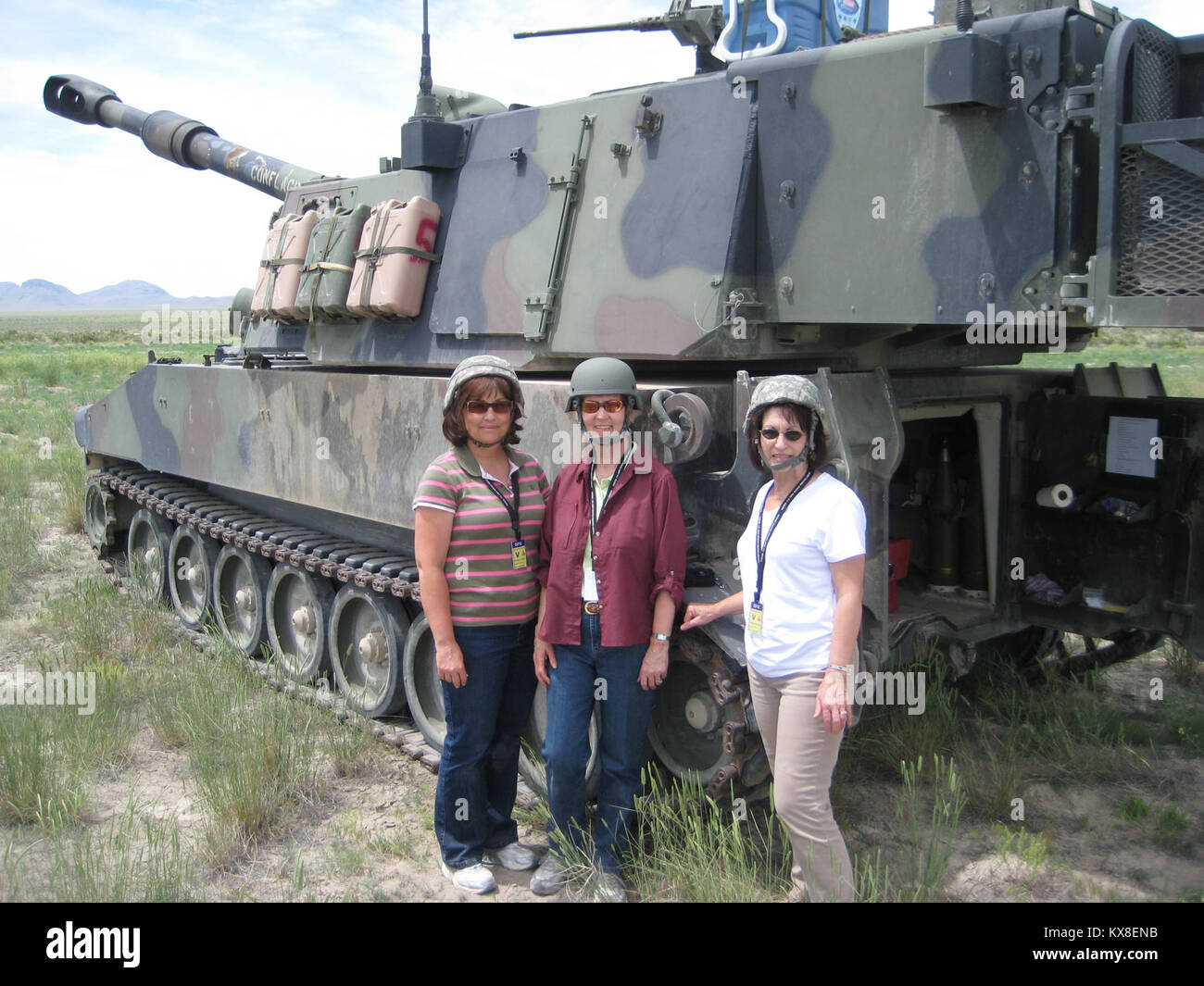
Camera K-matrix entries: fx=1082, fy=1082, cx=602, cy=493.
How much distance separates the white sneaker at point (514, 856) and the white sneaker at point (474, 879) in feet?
0.42

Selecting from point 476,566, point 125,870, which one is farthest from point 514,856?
point 125,870

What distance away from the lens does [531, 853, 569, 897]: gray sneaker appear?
3.97m

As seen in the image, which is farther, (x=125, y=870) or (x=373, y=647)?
(x=373, y=647)

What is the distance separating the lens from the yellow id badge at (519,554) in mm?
3832

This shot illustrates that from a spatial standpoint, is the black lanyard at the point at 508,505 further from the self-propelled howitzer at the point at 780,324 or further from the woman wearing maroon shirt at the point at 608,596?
the self-propelled howitzer at the point at 780,324

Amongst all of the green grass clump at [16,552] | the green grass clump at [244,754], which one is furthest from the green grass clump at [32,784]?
the green grass clump at [16,552]

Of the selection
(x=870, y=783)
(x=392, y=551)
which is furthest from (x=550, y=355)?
(x=870, y=783)

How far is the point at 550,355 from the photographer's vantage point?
201 inches

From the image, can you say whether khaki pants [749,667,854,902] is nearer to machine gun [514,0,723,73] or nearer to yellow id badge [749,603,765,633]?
yellow id badge [749,603,765,633]

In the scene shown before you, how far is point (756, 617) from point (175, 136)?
24.3 feet

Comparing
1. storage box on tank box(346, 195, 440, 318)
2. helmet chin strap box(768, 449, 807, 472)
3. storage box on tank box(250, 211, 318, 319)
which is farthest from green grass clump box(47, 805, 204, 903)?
storage box on tank box(250, 211, 318, 319)

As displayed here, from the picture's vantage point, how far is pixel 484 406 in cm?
382

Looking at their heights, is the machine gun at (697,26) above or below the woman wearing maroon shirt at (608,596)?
above

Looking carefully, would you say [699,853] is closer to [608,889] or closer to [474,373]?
[608,889]
